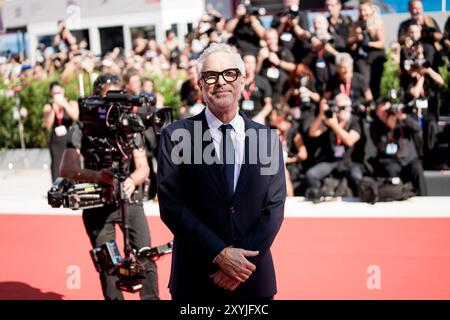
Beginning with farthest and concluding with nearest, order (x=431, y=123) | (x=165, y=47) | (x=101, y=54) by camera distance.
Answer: (x=101, y=54) < (x=165, y=47) < (x=431, y=123)

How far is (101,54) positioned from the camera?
54.9 ft

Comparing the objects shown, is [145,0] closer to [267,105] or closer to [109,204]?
[267,105]

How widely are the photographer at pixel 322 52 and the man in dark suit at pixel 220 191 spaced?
6.37 metres

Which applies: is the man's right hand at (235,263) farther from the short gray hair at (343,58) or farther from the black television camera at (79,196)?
the short gray hair at (343,58)

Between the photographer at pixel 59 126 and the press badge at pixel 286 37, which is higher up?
the press badge at pixel 286 37

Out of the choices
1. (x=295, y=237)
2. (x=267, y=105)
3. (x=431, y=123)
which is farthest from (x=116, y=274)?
(x=431, y=123)

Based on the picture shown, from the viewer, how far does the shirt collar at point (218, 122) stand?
3.50 metres

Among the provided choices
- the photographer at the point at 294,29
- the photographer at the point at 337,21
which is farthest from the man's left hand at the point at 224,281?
the photographer at the point at 337,21

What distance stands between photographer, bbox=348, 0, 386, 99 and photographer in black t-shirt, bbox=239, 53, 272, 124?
1315 mm

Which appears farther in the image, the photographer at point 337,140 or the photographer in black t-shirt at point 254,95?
the photographer in black t-shirt at point 254,95

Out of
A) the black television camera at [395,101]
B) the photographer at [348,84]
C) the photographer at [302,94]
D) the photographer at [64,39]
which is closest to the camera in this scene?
the black television camera at [395,101]

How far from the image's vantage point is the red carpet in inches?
246
